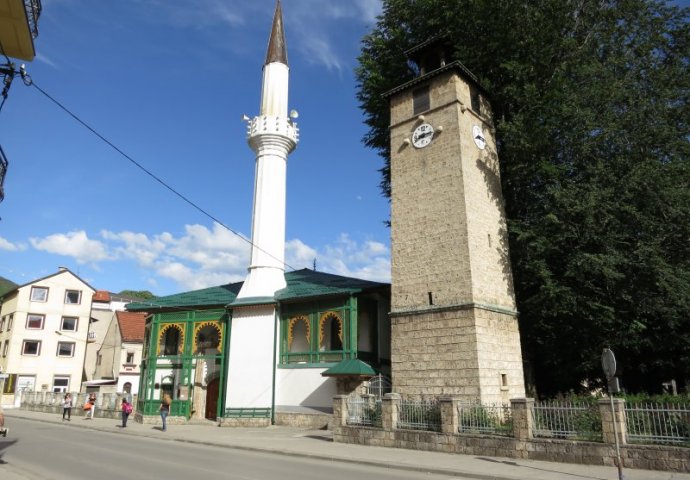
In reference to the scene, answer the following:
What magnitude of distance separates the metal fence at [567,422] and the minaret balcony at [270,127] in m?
19.7

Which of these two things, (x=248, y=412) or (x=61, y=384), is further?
(x=61, y=384)

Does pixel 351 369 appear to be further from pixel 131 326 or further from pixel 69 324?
pixel 69 324

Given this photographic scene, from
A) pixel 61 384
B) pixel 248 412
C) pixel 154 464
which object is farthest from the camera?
pixel 61 384

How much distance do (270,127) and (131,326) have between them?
2506 cm

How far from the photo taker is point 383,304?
23969 millimetres

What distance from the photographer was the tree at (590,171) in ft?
58.9

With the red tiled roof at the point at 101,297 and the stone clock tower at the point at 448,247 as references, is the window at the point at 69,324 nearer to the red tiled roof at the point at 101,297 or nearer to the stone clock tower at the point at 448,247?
the red tiled roof at the point at 101,297

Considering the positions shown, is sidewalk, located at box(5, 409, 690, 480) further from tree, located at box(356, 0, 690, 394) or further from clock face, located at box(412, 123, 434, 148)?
clock face, located at box(412, 123, 434, 148)

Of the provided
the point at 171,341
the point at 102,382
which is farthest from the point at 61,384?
the point at 171,341

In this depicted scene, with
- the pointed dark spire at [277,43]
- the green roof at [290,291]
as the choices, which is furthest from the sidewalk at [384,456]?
the pointed dark spire at [277,43]

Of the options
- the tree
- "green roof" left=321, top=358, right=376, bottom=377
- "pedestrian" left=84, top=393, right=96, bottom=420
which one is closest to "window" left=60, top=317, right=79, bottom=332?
"pedestrian" left=84, top=393, right=96, bottom=420

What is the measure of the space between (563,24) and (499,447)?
17.4m

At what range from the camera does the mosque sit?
1819 centimetres

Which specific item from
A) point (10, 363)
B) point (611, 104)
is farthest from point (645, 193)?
point (10, 363)
